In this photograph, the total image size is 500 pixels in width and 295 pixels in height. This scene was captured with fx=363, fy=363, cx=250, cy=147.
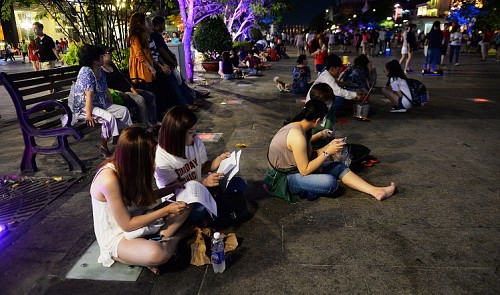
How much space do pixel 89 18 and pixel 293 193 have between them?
6903mm

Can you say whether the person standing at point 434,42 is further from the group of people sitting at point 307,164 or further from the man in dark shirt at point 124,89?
the man in dark shirt at point 124,89

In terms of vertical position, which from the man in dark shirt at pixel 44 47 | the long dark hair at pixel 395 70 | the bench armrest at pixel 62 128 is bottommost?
the bench armrest at pixel 62 128

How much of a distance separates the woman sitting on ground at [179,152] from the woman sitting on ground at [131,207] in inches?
11.2

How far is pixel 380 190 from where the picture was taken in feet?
13.1

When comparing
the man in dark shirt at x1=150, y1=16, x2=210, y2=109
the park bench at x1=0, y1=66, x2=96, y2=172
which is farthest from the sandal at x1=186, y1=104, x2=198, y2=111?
the park bench at x1=0, y1=66, x2=96, y2=172

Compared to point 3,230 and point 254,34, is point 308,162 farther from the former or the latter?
point 254,34

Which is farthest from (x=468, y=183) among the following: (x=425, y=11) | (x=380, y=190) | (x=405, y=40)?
(x=425, y=11)

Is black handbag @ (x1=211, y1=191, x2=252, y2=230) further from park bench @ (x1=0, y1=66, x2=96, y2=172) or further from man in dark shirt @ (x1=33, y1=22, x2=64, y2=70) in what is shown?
man in dark shirt @ (x1=33, y1=22, x2=64, y2=70)

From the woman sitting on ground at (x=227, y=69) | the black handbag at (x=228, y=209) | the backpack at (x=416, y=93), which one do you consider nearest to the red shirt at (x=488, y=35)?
the woman sitting on ground at (x=227, y=69)

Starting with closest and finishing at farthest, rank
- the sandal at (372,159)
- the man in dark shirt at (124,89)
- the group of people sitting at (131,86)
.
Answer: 1. the group of people sitting at (131,86)
2. the sandal at (372,159)
3. the man in dark shirt at (124,89)

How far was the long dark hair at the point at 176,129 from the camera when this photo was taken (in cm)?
301

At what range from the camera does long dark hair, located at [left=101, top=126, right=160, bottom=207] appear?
7.97ft

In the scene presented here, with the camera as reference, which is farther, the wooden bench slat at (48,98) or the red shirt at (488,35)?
the red shirt at (488,35)

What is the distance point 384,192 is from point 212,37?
1330 cm
